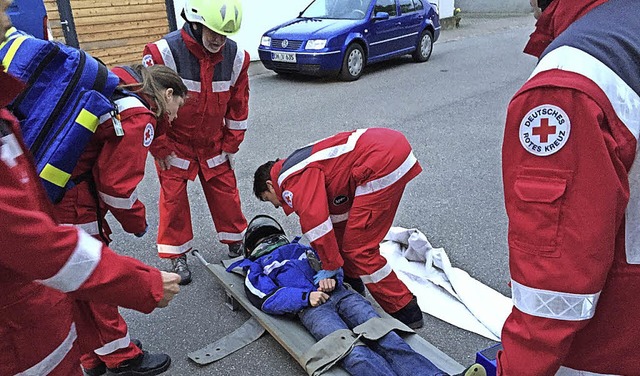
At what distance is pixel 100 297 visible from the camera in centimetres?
153

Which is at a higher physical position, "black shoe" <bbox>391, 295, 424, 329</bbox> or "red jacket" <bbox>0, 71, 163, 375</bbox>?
"red jacket" <bbox>0, 71, 163, 375</bbox>

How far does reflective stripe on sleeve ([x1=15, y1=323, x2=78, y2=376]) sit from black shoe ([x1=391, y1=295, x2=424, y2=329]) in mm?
1933

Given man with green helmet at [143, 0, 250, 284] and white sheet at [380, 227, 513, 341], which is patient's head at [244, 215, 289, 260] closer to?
man with green helmet at [143, 0, 250, 284]

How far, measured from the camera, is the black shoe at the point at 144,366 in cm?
293

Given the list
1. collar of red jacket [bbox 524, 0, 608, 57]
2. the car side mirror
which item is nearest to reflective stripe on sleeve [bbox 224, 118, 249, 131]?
collar of red jacket [bbox 524, 0, 608, 57]

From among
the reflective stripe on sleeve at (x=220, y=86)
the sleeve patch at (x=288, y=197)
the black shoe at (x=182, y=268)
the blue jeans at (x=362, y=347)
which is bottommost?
the black shoe at (x=182, y=268)

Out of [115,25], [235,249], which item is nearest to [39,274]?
[235,249]

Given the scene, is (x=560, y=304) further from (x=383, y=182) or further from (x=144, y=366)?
(x=144, y=366)

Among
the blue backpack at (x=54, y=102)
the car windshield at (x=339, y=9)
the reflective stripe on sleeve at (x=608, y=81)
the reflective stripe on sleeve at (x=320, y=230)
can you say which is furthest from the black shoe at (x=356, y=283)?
the car windshield at (x=339, y=9)

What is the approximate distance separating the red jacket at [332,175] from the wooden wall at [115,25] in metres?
8.37

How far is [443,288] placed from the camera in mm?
3576

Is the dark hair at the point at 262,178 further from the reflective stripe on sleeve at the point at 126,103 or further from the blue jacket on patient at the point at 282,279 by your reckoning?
the reflective stripe on sleeve at the point at 126,103

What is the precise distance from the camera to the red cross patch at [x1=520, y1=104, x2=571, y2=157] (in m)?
1.12

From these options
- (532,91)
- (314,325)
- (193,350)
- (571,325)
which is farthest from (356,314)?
(532,91)
